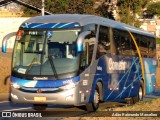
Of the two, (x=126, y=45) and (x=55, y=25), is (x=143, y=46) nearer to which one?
(x=126, y=45)

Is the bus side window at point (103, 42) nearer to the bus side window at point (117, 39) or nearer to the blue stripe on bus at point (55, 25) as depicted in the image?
the bus side window at point (117, 39)

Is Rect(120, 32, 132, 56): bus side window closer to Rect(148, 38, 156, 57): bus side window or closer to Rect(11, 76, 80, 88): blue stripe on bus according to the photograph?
Rect(148, 38, 156, 57): bus side window

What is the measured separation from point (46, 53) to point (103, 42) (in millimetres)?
2854

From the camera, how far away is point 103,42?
1695 centimetres

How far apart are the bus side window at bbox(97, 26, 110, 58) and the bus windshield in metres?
1.67

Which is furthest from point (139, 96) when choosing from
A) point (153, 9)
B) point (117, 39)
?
point (153, 9)

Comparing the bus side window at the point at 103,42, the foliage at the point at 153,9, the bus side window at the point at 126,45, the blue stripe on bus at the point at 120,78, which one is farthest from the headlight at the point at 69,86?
the foliage at the point at 153,9

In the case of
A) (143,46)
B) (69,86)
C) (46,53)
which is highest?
(46,53)

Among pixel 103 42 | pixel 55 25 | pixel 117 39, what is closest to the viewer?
pixel 55 25

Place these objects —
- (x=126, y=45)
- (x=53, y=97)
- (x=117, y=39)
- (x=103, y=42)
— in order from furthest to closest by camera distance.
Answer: (x=126, y=45) < (x=117, y=39) < (x=103, y=42) < (x=53, y=97)

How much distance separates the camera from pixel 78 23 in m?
15.3

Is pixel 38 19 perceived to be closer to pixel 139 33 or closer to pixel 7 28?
pixel 139 33

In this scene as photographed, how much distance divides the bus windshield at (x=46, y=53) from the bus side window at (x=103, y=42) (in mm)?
1666

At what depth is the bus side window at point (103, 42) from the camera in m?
16.5
